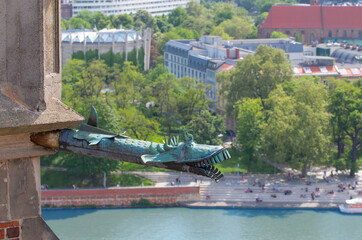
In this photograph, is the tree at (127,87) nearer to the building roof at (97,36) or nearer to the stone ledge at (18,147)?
the building roof at (97,36)

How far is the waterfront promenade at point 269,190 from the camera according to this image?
1977 inches

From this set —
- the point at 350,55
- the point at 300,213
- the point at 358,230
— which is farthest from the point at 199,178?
the point at 350,55

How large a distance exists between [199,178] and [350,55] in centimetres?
3434

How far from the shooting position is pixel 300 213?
48.8 metres

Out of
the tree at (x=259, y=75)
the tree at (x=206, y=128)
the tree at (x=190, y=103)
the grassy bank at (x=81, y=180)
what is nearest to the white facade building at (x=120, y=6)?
the tree at (x=190, y=103)

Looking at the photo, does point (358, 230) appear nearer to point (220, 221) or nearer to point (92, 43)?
point (220, 221)

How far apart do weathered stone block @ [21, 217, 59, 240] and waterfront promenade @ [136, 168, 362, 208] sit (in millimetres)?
45403

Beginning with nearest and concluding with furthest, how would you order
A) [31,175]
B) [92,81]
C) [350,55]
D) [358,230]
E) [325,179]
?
[31,175] < [358,230] < [325,179] < [92,81] < [350,55]

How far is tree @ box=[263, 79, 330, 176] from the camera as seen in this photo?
51.4m

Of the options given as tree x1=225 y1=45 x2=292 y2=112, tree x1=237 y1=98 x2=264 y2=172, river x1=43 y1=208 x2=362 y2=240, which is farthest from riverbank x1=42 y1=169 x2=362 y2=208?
tree x1=225 y1=45 x2=292 y2=112

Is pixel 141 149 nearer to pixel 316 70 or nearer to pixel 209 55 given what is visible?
pixel 316 70

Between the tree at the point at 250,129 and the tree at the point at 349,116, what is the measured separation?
194 inches

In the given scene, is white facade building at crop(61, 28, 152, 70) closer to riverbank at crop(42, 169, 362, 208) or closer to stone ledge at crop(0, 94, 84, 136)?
riverbank at crop(42, 169, 362, 208)

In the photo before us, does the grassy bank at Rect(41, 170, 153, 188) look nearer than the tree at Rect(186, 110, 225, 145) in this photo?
Yes
